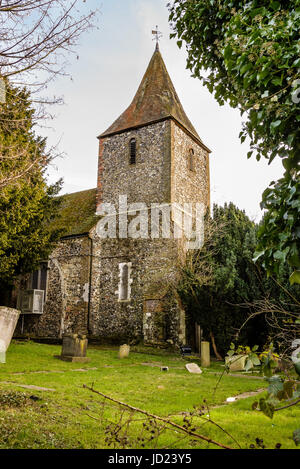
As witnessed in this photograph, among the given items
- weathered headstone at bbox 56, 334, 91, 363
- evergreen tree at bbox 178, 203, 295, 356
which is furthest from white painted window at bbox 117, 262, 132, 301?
weathered headstone at bbox 56, 334, 91, 363

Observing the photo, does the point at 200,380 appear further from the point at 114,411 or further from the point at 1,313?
the point at 1,313

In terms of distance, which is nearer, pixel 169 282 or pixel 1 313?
pixel 1 313

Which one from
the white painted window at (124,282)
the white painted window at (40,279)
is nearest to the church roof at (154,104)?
the white painted window at (124,282)

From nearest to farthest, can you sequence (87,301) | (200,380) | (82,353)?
(200,380) < (82,353) < (87,301)

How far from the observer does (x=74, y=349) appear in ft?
39.0

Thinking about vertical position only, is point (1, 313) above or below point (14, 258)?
below

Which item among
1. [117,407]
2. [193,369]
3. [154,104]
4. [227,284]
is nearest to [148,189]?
[154,104]

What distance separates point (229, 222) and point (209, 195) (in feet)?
23.0

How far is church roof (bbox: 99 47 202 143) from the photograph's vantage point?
1952cm

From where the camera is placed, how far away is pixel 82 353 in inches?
470

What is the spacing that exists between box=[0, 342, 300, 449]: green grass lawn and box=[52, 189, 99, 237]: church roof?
8132 mm

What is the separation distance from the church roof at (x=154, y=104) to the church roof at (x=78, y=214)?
3956mm

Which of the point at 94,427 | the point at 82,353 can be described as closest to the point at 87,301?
the point at 82,353
